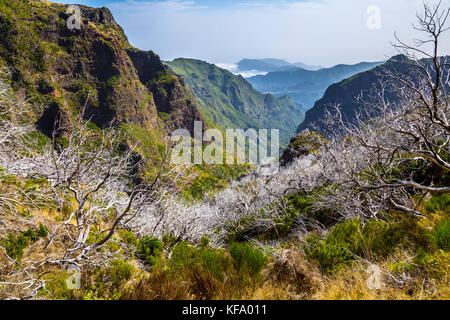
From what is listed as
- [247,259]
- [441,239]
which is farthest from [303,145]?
[247,259]

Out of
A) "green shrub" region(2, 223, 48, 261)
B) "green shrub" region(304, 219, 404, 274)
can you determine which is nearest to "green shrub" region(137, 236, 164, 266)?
"green shrub" region(2, 223, 48, 261)

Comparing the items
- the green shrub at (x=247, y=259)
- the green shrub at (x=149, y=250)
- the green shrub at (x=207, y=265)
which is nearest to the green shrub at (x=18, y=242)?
the green shrub at (x=149, y=250)

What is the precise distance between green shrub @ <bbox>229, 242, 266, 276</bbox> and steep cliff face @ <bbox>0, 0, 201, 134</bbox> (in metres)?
106

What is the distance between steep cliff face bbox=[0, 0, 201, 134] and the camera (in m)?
99.4

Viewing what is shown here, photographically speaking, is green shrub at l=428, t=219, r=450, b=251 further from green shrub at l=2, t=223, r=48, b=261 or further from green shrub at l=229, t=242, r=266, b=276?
green shrub at l=2, t=223, r=48, b=261

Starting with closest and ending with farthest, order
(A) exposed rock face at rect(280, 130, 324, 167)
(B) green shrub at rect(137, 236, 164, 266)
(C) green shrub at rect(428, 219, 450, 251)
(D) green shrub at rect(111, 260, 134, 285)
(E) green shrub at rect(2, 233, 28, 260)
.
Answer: (C) green shrub at rect(428, 219, 450, 251) → (D) green shrub at rect(111, 260, 134, 285) → (E) green shrub at rect(2, 233, 28, 260) → (B) green shrub at rect(137, 236, 164, 266) → (A) exposed rock face at rect(280, 130, 324, 167)

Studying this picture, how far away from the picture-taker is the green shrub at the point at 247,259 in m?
3.20

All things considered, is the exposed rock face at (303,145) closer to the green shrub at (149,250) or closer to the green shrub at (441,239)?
the green shrub at (149,250)

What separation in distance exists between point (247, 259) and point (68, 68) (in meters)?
152

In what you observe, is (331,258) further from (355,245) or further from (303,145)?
(303,145)

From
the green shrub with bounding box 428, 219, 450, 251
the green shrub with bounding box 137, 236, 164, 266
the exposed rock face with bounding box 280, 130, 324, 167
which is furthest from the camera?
the exposed rock face with bounding box 280, 130, 324, 167

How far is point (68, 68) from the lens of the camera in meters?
120

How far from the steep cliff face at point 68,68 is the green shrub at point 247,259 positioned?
106m
